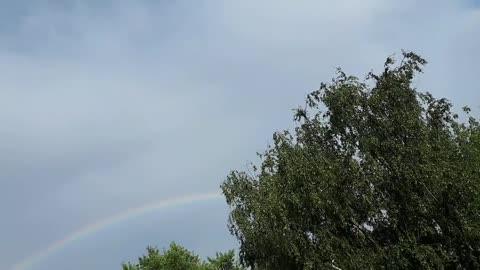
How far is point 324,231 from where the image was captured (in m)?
24.4

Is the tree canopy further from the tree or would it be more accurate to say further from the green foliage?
the green foliage

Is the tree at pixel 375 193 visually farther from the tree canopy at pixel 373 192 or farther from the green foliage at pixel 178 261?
the green foliage at pixel 178 261

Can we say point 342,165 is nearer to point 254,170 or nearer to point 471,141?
point 254,170

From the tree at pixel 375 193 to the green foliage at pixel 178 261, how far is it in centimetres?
2103

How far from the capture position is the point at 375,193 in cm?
2514

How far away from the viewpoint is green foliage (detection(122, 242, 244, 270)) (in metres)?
47.5

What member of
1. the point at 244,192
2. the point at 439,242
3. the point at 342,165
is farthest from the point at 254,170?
the point at 439,242

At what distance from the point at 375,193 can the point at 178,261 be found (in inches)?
1040

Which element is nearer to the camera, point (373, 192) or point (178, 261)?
point (373, 192)

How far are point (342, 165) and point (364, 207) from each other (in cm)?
221

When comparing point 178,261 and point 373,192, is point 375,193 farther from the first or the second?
point 178,261

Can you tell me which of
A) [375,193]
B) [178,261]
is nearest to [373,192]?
[375,193]

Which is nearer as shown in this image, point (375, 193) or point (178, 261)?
point (375, 193)

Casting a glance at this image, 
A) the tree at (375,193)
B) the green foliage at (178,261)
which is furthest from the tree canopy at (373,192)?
the green foliage at (178,261)
